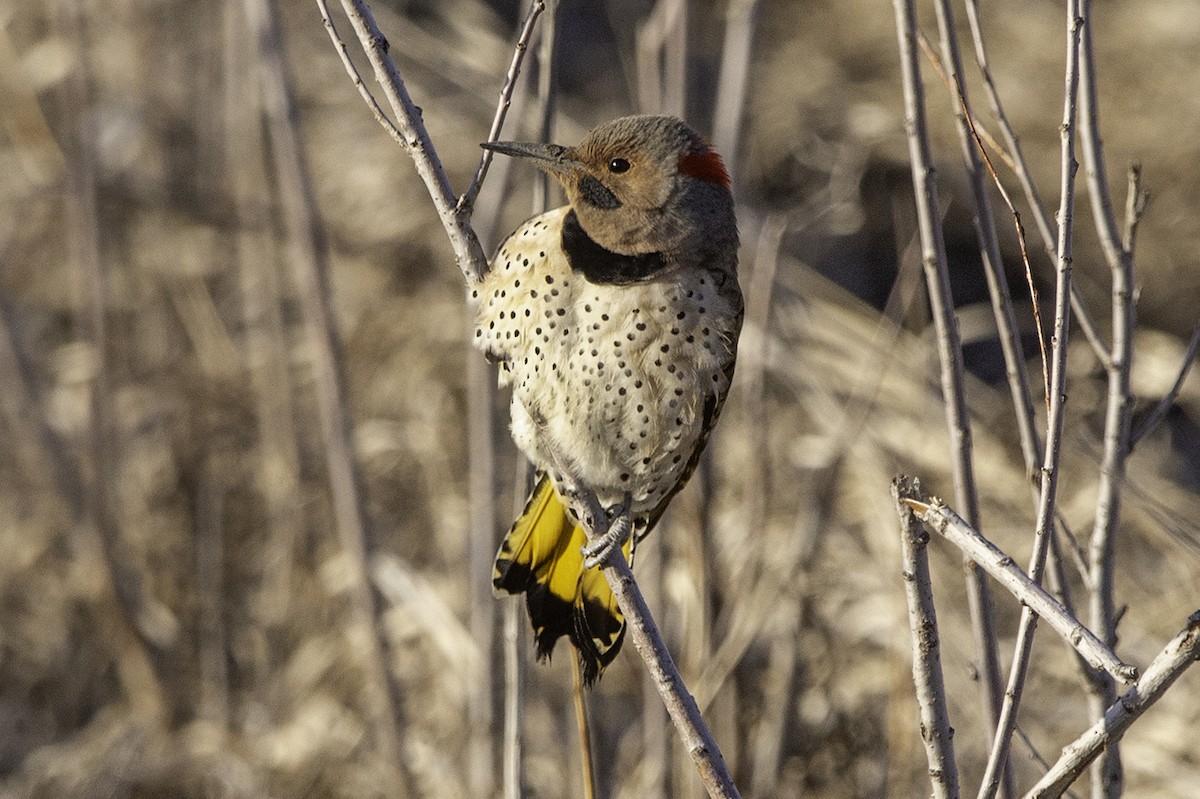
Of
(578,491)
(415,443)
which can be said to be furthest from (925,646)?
(415,443)

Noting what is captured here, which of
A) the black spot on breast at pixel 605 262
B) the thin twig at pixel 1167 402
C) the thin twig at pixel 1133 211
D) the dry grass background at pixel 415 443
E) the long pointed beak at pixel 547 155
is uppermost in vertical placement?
the long pointed beak at pixel 547 155

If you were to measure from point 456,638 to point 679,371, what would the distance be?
207 centimetres

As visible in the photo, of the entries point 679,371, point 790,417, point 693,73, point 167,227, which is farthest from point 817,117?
point 679,371

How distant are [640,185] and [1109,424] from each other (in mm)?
917

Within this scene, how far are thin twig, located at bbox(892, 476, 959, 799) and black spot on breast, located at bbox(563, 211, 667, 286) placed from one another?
910mm

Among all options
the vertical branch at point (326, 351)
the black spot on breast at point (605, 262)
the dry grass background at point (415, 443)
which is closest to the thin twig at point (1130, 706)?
the black spot on breast at point (605, 262)

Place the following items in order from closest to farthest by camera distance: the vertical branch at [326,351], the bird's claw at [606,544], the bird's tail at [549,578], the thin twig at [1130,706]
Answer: the thin twig at [1130,706], the bird's claw at [606,544], the bird's tail at [549,578], the vertical branch at [326,351]

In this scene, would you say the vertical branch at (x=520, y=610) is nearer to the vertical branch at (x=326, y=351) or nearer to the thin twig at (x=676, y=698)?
the thin twig at (x=676, y=698)

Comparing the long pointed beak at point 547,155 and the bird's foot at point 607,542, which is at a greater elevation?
the long pointed beak at point 547,155

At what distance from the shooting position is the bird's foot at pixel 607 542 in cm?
209

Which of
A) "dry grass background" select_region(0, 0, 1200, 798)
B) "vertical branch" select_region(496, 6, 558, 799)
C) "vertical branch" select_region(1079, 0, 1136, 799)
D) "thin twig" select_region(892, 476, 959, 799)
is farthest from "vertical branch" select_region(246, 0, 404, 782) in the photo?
"thin twig" select_region(892, 476, 959, 799)

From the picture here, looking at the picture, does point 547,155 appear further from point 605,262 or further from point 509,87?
point 509,87

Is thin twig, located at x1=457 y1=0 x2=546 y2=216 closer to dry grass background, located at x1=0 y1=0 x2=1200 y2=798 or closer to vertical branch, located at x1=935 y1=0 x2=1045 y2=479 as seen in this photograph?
vertical branch, located at x1=935 y1=0 x2=1045 y2=479

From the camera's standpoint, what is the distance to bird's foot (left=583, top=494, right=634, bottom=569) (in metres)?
2.09
